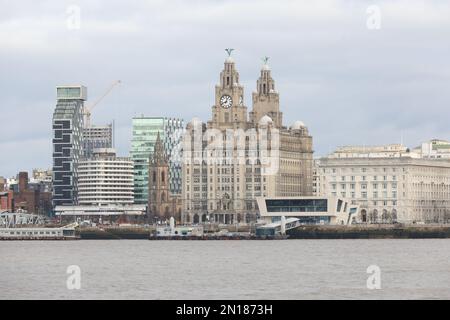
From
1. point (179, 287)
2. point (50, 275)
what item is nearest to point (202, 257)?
point (50, 275)

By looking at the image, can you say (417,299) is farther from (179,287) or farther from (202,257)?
(202,257)

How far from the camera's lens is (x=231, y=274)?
9819 cm

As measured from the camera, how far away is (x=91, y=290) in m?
84.2

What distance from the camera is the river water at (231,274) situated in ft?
265

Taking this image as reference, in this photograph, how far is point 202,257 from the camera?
418 feet

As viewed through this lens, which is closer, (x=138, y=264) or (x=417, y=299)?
(x=417, y=299)

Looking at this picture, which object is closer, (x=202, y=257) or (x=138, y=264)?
(x=138, y=264)

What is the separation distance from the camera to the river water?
8088cm
